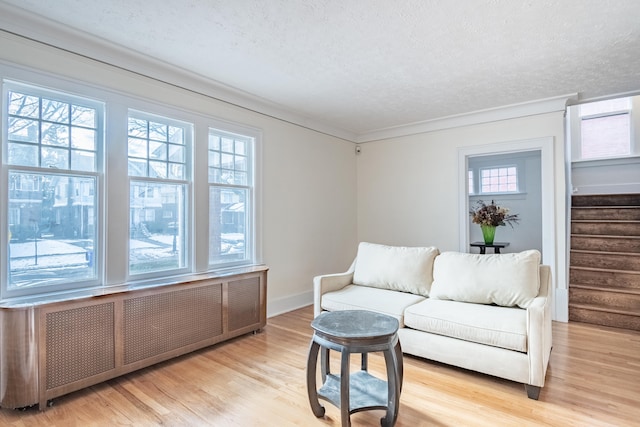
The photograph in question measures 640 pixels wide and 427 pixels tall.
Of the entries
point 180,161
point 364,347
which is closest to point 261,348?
point 364,347

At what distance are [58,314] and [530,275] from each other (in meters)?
3.45

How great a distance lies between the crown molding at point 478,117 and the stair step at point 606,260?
193 cm

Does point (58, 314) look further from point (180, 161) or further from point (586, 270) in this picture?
point (586, 270)

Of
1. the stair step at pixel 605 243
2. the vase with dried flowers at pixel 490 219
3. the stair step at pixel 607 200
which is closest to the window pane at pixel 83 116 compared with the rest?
the vase with dried flowers at pixel 490 219

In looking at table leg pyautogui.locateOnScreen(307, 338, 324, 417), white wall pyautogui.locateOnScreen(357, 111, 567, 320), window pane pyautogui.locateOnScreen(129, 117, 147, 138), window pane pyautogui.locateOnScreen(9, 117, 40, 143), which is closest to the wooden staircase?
white wall pyautogui.locateOnScreen(357, 111, 567, 320)

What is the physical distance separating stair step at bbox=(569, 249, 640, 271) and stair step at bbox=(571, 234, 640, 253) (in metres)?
0.17

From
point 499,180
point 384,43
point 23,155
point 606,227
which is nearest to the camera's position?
point 23,155

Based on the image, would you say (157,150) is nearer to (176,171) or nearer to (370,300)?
(176,171)

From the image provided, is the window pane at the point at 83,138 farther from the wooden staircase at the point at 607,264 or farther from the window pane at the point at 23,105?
the wooden staircase at the point at 607,264

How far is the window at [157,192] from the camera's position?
9.79 feet

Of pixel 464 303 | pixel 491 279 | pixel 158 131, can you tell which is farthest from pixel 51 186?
pixel 491 279

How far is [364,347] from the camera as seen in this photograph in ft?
6.24

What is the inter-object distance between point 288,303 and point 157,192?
7.00 ft

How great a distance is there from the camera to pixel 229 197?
3.79 m
